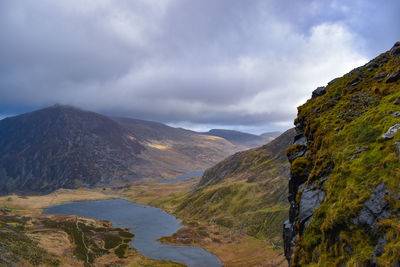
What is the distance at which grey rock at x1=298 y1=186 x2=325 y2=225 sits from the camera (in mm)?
21661

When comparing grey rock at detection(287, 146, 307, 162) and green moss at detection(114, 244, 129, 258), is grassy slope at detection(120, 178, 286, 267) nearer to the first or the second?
green moss at detection(114, 244, 129, 258)

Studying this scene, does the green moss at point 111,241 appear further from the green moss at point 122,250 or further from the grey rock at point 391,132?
the grey rock at point 391,132

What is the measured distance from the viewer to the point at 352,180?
18328mm

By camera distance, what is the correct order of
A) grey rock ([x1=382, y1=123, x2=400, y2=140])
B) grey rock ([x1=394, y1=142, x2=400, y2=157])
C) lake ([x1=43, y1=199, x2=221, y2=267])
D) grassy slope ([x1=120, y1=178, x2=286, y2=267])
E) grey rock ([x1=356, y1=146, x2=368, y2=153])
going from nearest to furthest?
grey rock ([x1=394, y1=142, x2=400, y2=157])
grey rock ([x1=382, y1=123, x2=400, y2=140])
grey rock ([x1=356, y1=146, x2=368, y2=153])
grassy slope ([x1=120, y1=178, x2=286, y2=267])
lake ([x1=43, y1=199, x2=221, y2=267])

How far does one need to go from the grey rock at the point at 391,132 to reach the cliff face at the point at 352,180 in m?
0.07

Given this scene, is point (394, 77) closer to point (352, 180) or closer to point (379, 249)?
point (352, 180)

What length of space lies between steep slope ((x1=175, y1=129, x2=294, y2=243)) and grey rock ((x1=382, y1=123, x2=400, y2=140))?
268ft

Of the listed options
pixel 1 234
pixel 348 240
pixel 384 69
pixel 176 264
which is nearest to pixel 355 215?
pixel 348 240

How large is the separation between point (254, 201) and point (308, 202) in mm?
110377

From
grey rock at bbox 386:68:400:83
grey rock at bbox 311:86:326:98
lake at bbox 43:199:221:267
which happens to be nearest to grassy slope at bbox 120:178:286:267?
lake at bbox 43:199:221:267

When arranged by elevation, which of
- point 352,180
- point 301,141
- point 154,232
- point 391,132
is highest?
point 391,132

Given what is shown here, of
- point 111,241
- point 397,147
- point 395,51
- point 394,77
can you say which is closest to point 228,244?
point 111,241

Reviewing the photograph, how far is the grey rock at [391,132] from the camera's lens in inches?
726

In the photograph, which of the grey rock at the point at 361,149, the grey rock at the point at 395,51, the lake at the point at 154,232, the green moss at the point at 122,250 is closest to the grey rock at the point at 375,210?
the grey rock at the point at 361,149
